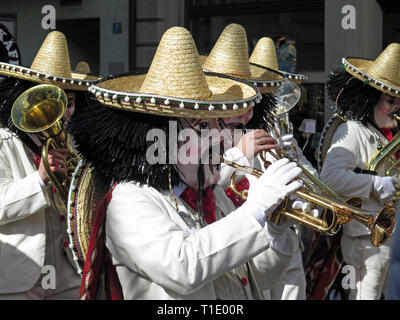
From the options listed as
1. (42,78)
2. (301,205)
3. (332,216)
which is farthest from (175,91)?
(42,78)

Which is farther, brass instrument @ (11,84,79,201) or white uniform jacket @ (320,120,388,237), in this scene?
white uniform jacket @ (320,120,388,237)

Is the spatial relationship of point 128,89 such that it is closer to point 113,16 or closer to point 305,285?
point 305,285

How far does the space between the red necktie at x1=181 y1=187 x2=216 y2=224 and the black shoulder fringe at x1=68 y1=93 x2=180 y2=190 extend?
76mm

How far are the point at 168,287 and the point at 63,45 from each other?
2.91 metres

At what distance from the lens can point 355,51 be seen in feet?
26.6

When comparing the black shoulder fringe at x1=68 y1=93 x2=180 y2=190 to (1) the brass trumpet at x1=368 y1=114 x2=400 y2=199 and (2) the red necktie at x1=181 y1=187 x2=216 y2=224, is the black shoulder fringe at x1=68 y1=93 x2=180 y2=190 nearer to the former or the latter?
(2) the red necktie at x1=181 y1=187 x2=216 y2=224

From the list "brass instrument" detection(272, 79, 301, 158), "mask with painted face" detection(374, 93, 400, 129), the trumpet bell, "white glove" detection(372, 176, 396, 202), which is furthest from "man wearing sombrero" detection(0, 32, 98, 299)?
"mask with painted face" detection(374, 93, 400, 129)

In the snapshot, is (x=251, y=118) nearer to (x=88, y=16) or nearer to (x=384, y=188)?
(x=384, y=188)

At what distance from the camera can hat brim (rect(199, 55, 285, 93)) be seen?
14.3 ft

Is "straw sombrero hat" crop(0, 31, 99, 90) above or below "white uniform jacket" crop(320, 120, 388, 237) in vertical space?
above

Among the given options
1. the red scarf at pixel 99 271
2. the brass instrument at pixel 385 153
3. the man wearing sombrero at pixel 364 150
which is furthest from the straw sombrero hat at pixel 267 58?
the red scarf at pixel 99 271

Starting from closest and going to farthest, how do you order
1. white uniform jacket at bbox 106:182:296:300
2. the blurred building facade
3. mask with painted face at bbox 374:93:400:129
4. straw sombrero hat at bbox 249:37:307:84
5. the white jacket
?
white uniform jacket at bbox 106:182:296:300 → the white jacket → mask with painted face at bbox 374:93:400:129 → straw sombrero hat at bbox 249:37:307:84 → the blurred building facade

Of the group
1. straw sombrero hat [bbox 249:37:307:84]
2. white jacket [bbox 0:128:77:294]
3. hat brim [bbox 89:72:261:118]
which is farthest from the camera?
straw sombrero hat [bbox 249:37:307:84]

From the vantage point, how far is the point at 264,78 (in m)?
4.57
